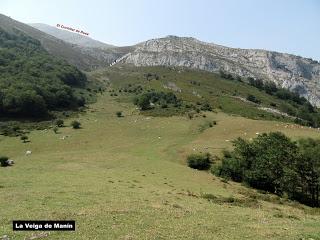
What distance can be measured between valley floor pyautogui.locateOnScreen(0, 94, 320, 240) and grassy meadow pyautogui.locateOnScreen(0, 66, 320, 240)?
0.26 ft

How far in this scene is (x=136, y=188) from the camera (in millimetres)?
55406

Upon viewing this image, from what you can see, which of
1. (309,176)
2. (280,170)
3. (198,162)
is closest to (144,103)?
(198,162)

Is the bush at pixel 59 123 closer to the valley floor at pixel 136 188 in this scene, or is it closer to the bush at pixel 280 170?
the valley floor at pixel 136 188

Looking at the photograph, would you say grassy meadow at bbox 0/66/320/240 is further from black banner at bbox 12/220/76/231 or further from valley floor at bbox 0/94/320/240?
black banner at bbox 12/220/76/231

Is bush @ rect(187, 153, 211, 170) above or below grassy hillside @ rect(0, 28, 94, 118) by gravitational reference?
below

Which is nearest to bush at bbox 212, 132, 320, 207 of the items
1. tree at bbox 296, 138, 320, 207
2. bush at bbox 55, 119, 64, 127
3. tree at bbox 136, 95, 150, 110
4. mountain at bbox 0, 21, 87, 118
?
tree at bbox 296, 138, 320, 207

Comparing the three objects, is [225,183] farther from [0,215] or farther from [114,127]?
[114,127]

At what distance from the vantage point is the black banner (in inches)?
1198

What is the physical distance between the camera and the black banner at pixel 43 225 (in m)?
30.4

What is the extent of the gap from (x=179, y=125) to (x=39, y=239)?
97.5 metres

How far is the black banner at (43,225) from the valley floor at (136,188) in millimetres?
719

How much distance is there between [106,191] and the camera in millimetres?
50500

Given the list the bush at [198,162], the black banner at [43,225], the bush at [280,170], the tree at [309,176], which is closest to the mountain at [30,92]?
the bush at [198,162]

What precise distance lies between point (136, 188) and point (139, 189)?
2.43 feet
